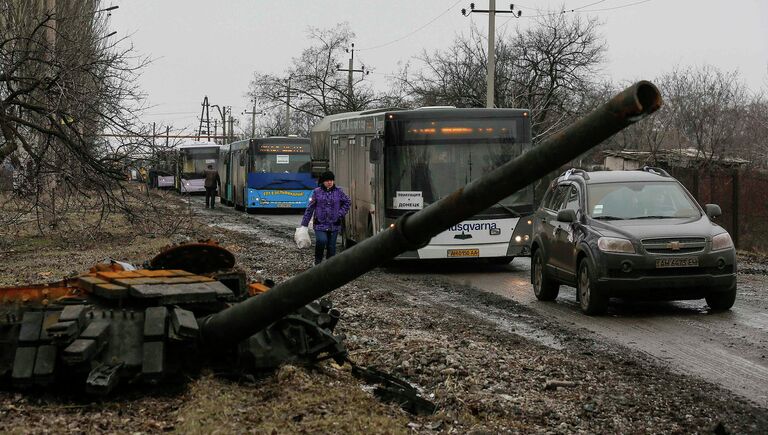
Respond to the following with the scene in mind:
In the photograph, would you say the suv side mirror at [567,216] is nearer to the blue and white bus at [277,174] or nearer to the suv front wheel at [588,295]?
the suv front wheel at [588,295]

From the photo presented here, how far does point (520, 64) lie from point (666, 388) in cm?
3868

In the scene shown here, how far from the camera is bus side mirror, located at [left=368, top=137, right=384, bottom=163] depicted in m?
19.6

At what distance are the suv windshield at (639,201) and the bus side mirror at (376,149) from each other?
598cm

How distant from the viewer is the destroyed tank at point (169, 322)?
6.64m

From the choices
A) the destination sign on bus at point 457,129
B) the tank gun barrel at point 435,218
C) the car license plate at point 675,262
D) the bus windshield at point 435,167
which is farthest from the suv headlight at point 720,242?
the tank gun barrel at point 435,218

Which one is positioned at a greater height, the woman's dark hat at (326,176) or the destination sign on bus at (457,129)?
the destination sign on bus at (457,129)

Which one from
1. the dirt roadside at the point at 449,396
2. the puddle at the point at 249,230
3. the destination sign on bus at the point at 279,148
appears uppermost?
the destination sign on bus at the point at 279,148

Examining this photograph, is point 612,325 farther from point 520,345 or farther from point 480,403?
point 480,403

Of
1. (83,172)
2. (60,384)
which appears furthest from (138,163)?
(60,384)

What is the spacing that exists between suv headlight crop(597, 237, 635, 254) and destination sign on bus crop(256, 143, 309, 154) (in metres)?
31.3

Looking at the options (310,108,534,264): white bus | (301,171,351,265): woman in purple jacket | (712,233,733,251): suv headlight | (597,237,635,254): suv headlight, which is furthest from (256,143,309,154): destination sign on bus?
(712,233,733,251): suv headlight

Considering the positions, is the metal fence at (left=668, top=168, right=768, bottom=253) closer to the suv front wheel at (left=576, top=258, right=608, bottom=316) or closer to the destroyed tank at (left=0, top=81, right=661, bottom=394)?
the suv front wheel at (left=576, top=258, right=608, bottom=316)

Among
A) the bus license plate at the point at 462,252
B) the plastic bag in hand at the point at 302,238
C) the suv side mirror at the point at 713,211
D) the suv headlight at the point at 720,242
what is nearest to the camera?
the suv headlight at the point at 720,242

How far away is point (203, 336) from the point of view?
Result: 295 inches
